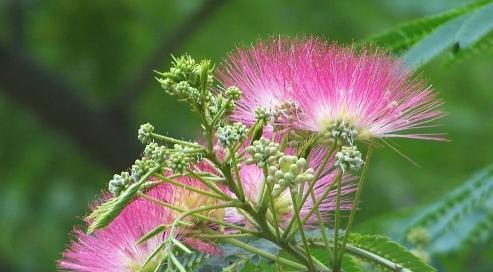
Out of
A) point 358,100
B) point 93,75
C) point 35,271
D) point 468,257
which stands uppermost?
point 93,75

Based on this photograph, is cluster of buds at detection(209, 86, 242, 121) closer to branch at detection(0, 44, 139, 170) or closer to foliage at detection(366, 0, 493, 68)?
foliage at detection(366, 0, 493, 68)

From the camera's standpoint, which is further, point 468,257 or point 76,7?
point 76,7

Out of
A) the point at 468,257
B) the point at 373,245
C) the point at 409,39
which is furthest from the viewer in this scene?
the point at 468,257

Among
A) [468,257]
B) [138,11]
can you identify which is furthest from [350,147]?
[138,11]

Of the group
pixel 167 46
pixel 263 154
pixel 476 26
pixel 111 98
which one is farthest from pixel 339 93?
pixel 111 98

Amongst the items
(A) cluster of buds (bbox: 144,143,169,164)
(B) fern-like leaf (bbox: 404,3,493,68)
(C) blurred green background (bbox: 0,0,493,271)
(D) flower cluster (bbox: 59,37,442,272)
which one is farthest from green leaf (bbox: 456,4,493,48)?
(C) blurred green background (bbox: 0,0,493,271)

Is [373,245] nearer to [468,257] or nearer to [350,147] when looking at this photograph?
[350,147]

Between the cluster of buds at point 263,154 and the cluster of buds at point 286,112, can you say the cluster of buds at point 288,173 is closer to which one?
the cluster of buds at point 263,154

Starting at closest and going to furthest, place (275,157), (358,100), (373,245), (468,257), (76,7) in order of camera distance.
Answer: (275,157), (358,100), (373,245), (468,257), (76,7)

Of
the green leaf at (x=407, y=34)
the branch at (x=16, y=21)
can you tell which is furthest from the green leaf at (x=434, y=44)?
the branch at (x=16, y=21)
